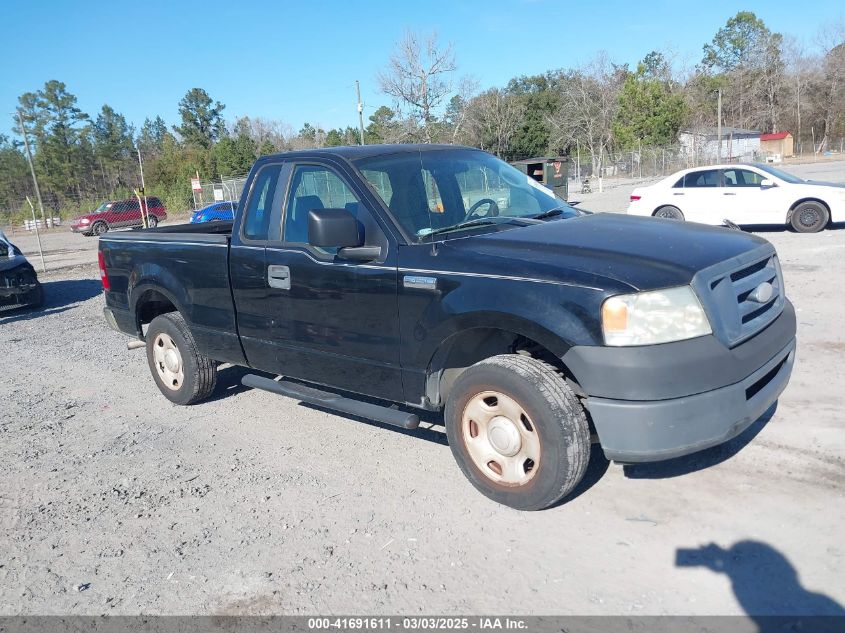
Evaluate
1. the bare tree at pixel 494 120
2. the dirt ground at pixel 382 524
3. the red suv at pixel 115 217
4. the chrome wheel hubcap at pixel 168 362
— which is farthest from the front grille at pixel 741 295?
the bare tree at pixel 494 120

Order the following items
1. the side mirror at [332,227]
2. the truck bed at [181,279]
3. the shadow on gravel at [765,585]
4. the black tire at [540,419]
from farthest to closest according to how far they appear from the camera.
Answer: the truck bed at [181,279]
the side mirror at [332,227]
the black tire at [540,419]
the shadow on gravel at [765,585]

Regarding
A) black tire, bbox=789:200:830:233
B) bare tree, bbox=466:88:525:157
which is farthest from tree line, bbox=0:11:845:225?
black tire, bbox=789:200:830:233

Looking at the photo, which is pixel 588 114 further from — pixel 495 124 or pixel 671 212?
pixel 671 212

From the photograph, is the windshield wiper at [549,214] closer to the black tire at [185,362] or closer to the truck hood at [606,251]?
the truck hood at [606,251]

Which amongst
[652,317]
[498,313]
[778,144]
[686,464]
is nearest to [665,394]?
[652,317]

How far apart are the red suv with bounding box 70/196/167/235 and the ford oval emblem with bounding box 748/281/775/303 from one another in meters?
34.0

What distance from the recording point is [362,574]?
128 inches

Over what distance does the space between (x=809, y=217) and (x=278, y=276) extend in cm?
1251

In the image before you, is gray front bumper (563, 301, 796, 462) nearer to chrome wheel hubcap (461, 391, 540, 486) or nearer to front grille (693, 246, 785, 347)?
front grille (693, 246, 785, 347)

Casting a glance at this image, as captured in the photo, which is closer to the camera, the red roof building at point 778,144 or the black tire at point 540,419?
the black tire at point 540,419

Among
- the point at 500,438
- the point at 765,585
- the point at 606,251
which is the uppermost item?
Result: the point at 606,251

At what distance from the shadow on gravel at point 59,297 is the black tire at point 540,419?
10.3m

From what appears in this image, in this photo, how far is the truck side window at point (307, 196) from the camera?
4.43 m

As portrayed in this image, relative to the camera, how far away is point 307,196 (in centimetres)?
466
